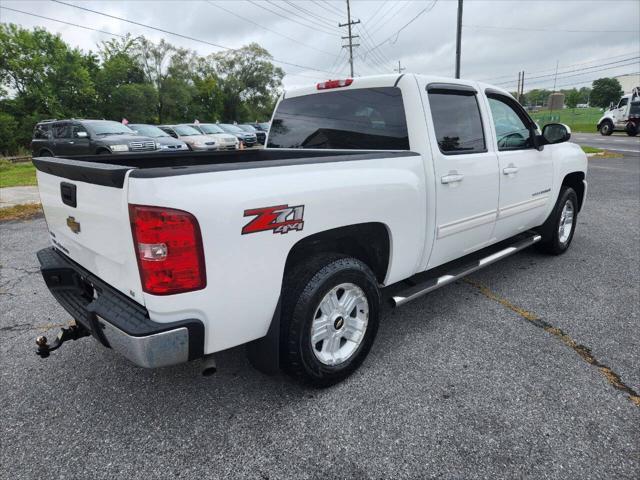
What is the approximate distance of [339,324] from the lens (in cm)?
257

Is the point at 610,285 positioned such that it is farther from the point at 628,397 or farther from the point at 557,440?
the point at 557,440

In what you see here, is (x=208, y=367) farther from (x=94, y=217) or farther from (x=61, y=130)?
(x=61, y=130)

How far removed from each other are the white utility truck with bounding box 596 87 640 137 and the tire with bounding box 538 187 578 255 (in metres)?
27.7

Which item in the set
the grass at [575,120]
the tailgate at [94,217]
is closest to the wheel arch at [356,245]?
the tailgate at [94,217]

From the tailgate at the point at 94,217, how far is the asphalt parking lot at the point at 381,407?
81cm

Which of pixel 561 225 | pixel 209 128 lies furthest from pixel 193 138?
pixel 561 225

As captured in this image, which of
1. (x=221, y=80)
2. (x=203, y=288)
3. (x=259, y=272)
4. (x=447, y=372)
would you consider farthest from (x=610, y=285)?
(x=221, y=80)

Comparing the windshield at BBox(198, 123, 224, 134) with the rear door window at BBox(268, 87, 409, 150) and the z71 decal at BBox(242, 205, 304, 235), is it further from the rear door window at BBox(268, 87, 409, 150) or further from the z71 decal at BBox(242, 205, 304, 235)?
the z71 decal at BBox(242, 205, 304, 235)

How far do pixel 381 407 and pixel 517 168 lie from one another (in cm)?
255

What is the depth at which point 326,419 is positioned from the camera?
7.59ft

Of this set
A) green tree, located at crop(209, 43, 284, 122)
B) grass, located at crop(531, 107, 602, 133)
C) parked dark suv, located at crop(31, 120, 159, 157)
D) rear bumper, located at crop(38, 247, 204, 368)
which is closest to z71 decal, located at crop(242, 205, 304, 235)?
rear bumper, located at crop(38, 247, 204, 368)

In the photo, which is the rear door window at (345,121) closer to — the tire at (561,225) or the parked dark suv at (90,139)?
the tire at (561,225)

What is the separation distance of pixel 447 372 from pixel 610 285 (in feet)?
8.03

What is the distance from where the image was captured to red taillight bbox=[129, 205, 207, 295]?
5.79 feet
